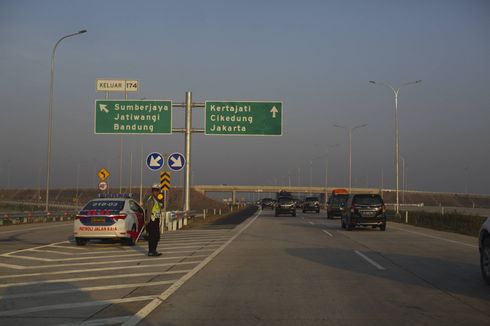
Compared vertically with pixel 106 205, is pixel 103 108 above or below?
Answer: above

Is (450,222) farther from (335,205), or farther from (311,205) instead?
(311,205)

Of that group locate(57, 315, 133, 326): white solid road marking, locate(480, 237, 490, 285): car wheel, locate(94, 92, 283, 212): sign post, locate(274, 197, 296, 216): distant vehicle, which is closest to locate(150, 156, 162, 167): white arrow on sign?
locate(94, 92, 283, 212): sign post

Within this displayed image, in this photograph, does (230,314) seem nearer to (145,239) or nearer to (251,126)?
(145,239)

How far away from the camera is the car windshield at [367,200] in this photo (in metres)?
29.3

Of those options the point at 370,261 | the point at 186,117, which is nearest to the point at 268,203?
the point at 186,117

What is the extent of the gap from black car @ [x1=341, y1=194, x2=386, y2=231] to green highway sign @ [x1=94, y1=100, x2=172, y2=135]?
36.2ft

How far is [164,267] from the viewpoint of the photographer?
1363 cm

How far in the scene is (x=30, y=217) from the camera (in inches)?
1497

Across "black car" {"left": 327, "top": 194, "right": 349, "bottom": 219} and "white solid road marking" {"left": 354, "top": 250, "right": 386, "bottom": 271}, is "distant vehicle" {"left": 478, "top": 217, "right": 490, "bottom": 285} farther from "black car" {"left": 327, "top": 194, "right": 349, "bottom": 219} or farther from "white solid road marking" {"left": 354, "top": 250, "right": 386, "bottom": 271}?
"black car" {"left": 327, "top": 194, "right": 349, "bottom": 219}

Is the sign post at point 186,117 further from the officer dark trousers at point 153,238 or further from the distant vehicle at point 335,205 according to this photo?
the officer dark trousers at point 153,238

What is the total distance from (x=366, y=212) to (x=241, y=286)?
19153mm

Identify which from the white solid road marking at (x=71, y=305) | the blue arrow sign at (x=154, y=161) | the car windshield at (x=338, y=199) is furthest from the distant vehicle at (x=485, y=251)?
the car windshield at (x=338, y=199)

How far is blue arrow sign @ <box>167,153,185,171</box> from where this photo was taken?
2872 cm

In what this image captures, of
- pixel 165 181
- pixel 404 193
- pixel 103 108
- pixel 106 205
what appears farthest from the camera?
pixel 404 193
